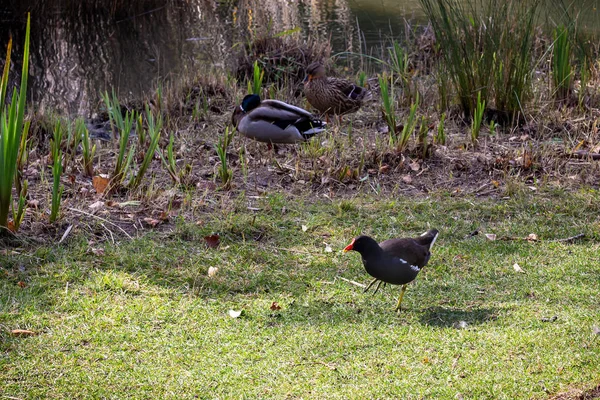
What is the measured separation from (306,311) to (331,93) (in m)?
3.87

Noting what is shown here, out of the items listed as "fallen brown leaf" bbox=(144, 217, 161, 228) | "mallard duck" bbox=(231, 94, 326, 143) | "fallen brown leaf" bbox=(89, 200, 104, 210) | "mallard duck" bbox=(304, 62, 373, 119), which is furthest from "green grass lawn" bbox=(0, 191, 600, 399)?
"mallard duck" bbox=(304, 62, 373, 119)

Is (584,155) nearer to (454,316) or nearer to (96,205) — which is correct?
(454,316)

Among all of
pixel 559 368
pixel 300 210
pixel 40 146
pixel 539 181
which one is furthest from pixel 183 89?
pixel 559 368

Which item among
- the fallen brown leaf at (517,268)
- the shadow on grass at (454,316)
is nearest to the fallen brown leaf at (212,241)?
the shadow on grass at (454,316)

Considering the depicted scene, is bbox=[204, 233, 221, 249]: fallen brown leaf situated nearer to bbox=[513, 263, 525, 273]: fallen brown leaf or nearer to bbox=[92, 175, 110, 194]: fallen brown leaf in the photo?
bbox=[92, 175, 110, 194]: fallen brown leaf

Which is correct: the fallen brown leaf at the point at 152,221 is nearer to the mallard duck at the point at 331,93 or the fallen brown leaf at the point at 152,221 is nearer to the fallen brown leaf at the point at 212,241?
the fallen brown leaf at the point at 212,241

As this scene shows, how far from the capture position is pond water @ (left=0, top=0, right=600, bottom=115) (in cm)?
1005

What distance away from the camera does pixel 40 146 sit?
7.05m

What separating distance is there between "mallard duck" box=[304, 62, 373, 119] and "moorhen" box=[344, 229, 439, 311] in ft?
12.1

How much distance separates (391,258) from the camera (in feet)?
13.0

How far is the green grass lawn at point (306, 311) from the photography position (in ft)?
11.1

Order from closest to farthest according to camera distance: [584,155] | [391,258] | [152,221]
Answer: [391,258] < [152,221] < [584,155]

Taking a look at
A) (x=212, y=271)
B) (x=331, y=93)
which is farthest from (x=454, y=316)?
(x=331, y=93)

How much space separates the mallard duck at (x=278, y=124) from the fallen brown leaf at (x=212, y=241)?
198 cm
